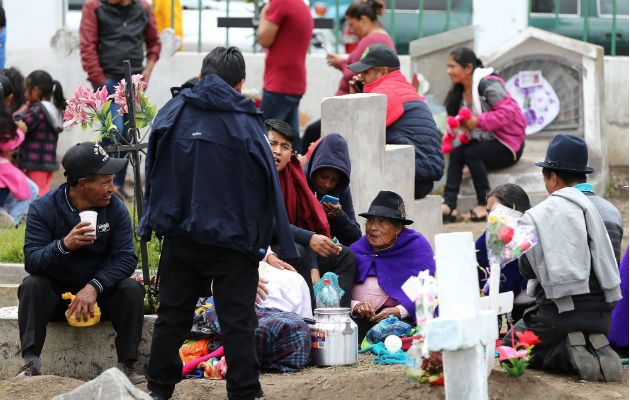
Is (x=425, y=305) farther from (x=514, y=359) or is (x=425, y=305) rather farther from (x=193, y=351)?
(x=193, y=351)

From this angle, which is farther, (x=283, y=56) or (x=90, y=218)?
(x=283, y=56)

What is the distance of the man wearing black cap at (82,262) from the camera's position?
589cm

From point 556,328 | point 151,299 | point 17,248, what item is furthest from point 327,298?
point 17,248

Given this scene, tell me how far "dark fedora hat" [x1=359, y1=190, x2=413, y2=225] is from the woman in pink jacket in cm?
321

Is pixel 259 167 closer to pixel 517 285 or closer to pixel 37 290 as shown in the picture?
pixel 37 290

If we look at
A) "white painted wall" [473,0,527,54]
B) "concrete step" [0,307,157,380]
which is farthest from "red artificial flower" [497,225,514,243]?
"white painted wall" [473,0,527,54]

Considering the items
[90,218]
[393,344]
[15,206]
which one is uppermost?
[15,206]

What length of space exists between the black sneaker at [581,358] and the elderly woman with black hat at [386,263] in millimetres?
999

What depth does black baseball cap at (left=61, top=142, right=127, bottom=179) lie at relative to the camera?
5.93 m

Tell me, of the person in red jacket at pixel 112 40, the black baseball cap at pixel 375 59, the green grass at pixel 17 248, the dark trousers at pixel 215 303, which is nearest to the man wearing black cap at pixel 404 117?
the black baseball cap at pixel 375 59

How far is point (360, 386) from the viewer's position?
5172 mm

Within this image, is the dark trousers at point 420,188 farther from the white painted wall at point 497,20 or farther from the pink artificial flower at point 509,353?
the pink artificial flower at point 509,353

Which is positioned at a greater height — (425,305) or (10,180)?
(10,180)

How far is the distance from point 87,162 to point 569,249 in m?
2.62
